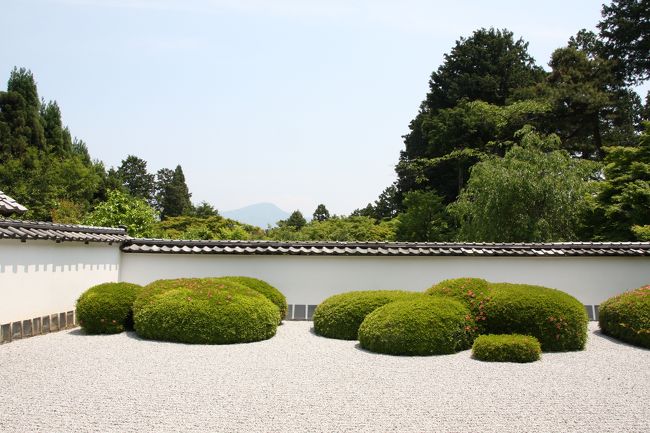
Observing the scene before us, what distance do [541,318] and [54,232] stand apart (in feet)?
27.4

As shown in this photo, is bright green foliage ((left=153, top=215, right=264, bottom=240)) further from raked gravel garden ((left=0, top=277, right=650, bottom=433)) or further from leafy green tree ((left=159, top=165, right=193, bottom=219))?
raked gravel garden ((left=0, top=277, right=650, bottom=433))

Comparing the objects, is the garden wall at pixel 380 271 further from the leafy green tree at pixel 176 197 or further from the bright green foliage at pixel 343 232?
the leafy green tree at pixel 176 197

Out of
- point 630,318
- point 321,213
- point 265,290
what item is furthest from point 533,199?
point 321,213

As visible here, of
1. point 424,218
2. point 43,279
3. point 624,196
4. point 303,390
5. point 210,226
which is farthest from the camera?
point 210,226

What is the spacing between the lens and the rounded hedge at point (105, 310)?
393 inches

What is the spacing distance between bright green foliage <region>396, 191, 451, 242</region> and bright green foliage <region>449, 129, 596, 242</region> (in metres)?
9.15

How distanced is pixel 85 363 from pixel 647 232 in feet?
50.1

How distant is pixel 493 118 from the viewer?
1081 inches

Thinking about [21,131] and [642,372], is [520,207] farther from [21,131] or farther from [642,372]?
[21,131]

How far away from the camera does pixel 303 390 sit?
6.40 metres

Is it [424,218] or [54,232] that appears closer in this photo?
[54,232]

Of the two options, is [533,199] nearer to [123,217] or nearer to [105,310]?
[105,310]

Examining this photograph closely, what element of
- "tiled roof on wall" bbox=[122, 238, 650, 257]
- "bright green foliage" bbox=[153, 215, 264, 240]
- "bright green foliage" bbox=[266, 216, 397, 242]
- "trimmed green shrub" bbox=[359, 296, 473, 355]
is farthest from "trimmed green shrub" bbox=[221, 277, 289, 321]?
"bright green foliage" bbox=[266, 216, 397, 242]

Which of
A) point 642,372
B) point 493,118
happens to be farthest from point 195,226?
point 642,372
